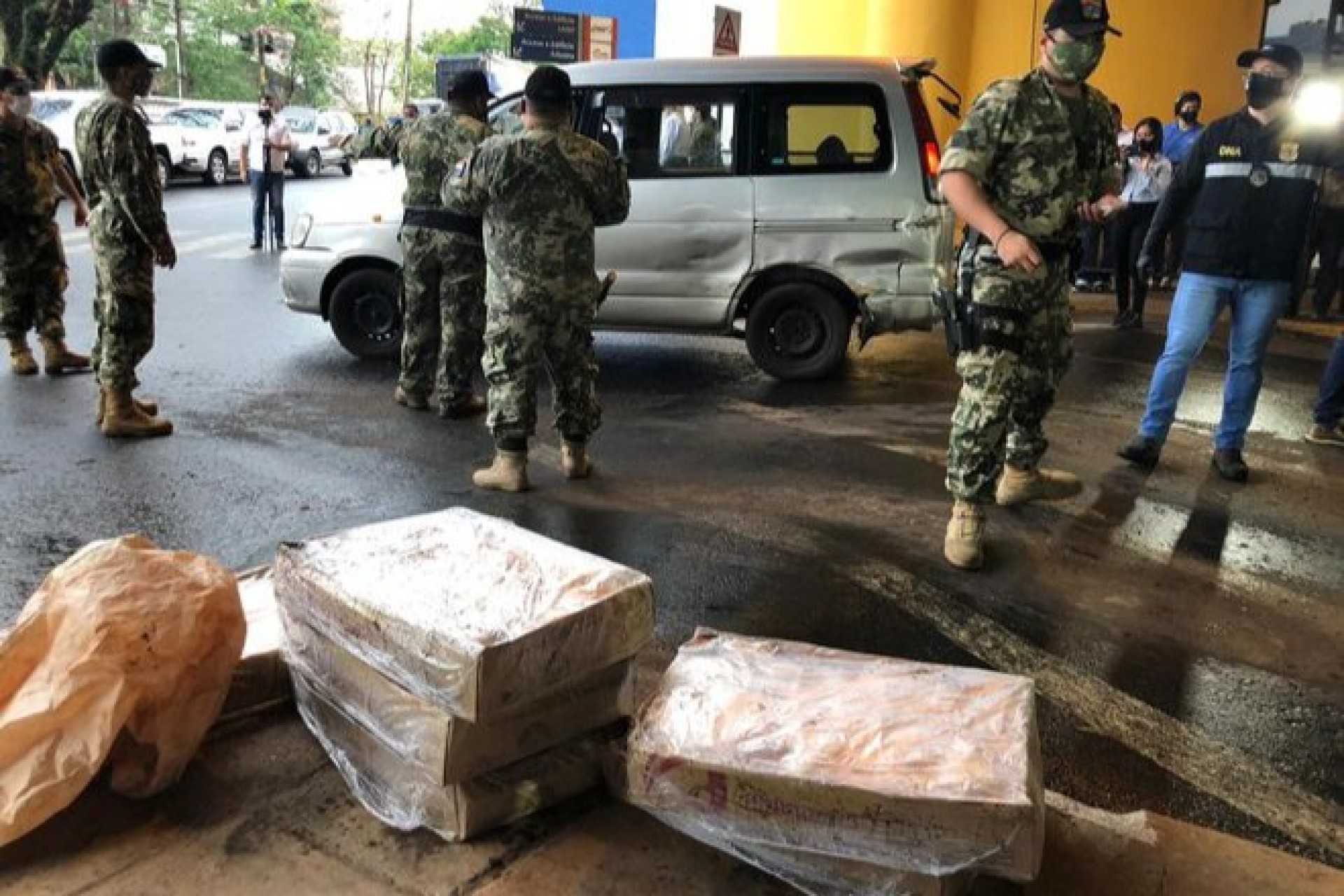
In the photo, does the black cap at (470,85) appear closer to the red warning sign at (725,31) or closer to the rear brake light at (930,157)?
the rear brake light at (930,157)

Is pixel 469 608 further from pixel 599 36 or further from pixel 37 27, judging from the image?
pixel 37 27

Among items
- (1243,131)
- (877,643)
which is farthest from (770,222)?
(877,643)

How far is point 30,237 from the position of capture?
6.80 metres

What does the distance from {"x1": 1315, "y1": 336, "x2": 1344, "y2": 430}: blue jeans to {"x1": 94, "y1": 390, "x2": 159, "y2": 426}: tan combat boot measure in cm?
643

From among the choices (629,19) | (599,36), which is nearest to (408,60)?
(629,19)

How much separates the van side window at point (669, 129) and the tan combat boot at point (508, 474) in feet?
8.79

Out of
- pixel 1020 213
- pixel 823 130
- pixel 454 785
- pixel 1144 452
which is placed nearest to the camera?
pixel 454 785

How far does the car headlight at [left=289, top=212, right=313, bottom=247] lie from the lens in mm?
7141

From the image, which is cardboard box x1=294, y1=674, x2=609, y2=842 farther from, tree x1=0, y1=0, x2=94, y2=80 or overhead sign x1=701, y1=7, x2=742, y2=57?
tree x1=0, y1=0, x2=94, y2=80

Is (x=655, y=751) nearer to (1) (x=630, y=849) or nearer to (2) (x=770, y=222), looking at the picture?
(1) (x=630, y=849)

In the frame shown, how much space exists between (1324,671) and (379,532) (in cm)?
291

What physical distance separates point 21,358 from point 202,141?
723 inches

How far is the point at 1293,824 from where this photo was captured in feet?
8.49

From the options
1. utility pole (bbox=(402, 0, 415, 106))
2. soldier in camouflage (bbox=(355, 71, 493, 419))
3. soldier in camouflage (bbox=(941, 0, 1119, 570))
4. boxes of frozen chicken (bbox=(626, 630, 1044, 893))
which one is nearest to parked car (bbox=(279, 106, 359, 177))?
utility pole (bbox=(402, 0, 415, 106))
